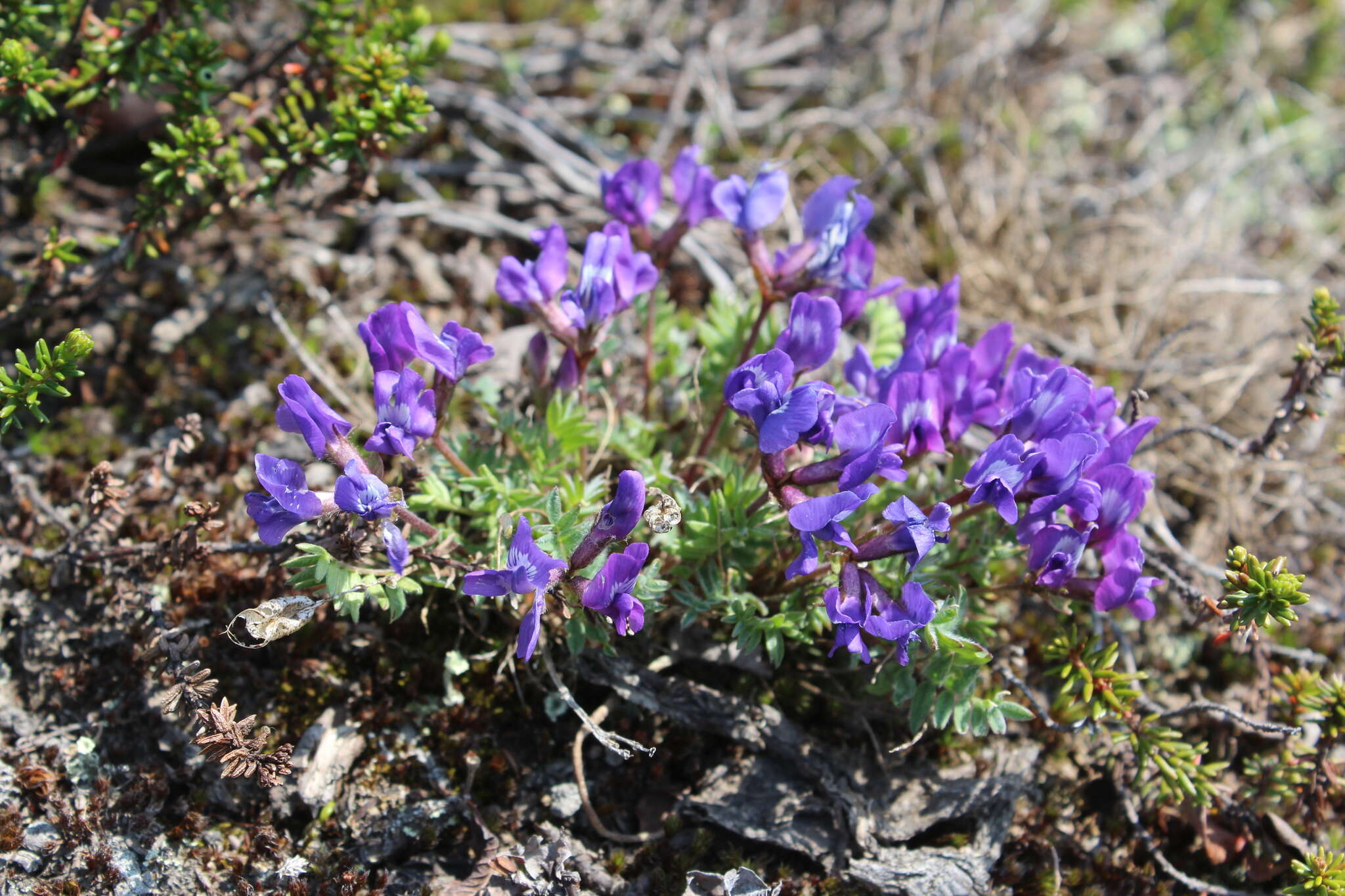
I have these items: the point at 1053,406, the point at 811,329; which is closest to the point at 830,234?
the point at 811,329

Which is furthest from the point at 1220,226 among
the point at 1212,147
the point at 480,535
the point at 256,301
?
the point at 256,301

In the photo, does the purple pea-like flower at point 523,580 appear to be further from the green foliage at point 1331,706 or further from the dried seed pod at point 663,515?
the green foliage at point 1331,706

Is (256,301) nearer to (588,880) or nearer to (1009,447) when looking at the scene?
(588,880)

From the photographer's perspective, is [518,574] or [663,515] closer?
[518,574]

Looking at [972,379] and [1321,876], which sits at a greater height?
[972,379]

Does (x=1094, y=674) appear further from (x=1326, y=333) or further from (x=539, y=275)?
(x=539, y=275)

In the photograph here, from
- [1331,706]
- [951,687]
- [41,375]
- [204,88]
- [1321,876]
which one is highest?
[204,88]
